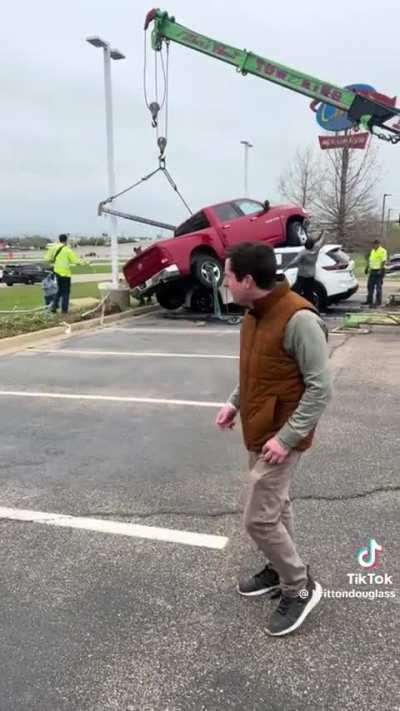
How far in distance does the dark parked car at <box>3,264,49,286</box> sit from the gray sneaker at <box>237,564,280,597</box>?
40263mm

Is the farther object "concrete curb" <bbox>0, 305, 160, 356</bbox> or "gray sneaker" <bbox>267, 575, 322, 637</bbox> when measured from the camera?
"concrete curb" <bbox>0, 305, 160, 356</bbox>

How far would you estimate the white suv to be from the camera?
43.1 feet

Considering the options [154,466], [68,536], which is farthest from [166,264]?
[68,536]

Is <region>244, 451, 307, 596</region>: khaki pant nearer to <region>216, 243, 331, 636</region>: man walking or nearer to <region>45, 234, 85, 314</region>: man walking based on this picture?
<region>216, 243, 331, 636</region>: man walking

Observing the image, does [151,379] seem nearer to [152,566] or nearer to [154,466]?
[154,466]

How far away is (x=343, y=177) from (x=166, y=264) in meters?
27.8

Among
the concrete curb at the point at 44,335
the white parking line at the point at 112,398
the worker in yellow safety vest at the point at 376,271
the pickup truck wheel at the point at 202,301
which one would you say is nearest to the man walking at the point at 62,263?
the concrete curb at the point at 44,335

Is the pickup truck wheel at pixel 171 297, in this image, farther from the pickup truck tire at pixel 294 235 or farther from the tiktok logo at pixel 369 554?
the tiktok logo at pixel 369 554

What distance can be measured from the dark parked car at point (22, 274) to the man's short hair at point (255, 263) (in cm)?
4047

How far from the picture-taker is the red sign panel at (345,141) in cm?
3325

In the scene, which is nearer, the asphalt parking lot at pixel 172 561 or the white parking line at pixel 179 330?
the asphalt parking lot at pixel 172 561

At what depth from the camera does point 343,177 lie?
1480 inches

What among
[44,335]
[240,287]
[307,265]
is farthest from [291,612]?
[307,265]

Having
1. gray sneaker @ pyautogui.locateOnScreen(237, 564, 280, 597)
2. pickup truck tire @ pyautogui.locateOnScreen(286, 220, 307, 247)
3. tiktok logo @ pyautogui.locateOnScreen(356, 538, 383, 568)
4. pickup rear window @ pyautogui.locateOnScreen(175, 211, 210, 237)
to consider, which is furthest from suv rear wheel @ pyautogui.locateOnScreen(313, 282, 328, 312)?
gray sneaker @ pyautogui.locateOnScreen(237, 564, 280, 597)
